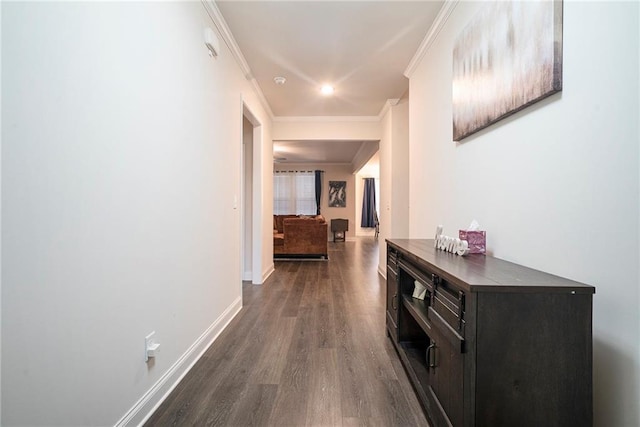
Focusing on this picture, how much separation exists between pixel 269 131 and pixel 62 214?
3725 millimetres

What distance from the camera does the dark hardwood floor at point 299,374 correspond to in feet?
4.54

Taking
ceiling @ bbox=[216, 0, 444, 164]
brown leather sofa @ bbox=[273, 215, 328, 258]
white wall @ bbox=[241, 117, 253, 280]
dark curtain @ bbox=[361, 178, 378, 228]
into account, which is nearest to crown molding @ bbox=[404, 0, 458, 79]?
ceiling @ bbox=[216, 0, 444, 164]

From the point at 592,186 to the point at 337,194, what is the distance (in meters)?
8.43

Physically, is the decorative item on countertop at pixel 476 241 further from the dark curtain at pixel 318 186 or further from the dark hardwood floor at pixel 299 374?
the dark curtain at pixel 318 186

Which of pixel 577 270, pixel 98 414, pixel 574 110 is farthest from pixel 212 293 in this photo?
pixel 574 110

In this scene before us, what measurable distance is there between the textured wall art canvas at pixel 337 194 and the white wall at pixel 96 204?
7.55m

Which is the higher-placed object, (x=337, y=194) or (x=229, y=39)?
(x=229, y=39)

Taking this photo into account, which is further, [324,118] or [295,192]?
[295,192]

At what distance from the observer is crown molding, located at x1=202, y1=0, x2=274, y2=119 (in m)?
2.02

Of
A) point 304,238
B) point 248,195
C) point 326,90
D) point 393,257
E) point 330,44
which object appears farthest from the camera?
point 304,238

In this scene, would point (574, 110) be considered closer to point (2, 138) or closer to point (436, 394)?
point (436, 394)

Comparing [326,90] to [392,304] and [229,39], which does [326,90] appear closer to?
[229,39]

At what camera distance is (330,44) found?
2.54m

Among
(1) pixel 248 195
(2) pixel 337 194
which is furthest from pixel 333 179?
(1) pixel 248 195
